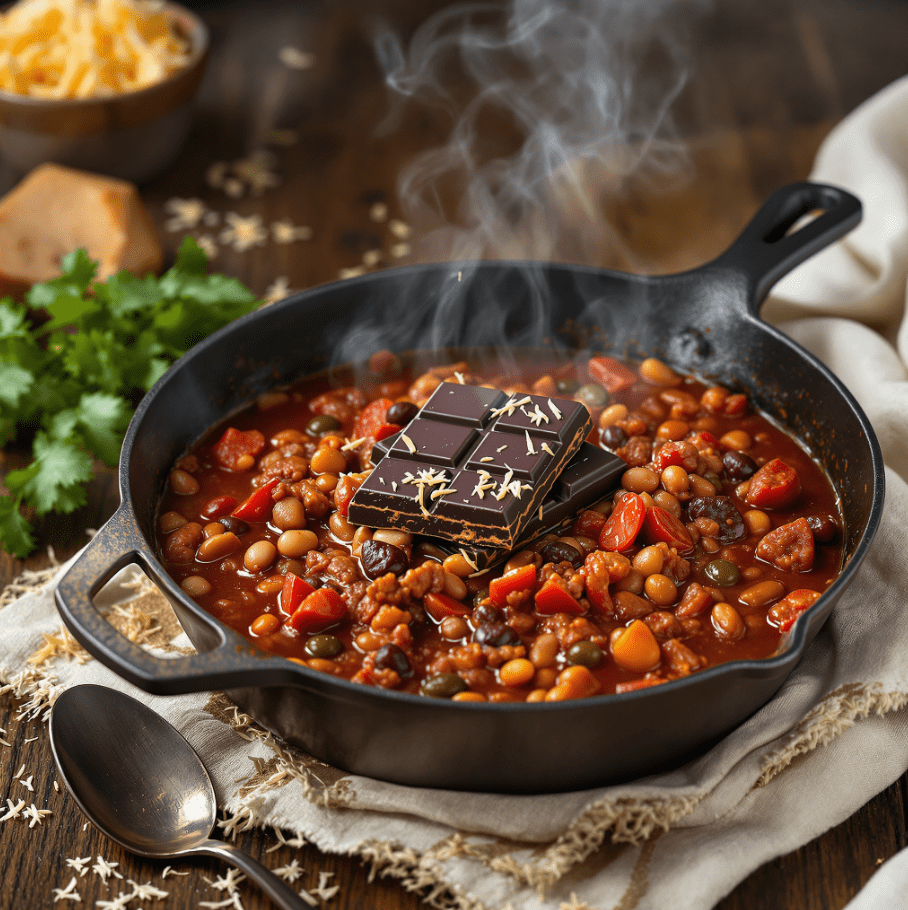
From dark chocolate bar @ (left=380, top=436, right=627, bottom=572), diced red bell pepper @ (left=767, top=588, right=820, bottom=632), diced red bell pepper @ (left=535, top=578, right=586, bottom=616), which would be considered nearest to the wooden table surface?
diced red bell pepper @ (left=767, top=588, right=820, bottom=632)

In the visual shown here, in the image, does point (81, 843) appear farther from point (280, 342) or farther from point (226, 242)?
point (226, 242)

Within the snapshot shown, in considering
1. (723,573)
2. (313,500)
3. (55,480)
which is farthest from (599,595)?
(55,480)

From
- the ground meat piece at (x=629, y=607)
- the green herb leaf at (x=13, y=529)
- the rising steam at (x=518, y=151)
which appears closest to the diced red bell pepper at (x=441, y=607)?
the ground meat piece at (x=629, y=607)

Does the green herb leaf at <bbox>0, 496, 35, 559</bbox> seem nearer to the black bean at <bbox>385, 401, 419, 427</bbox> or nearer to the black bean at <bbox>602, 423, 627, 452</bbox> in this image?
the black bean at <bbox>385, 401, 419, 427</bbox>

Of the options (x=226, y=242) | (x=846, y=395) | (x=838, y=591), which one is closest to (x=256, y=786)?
(x=838, y=591)

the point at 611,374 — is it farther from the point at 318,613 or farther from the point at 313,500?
the point at 318,613

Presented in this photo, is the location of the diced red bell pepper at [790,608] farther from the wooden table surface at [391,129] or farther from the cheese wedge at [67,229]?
the cheese wedge at [67,229]
